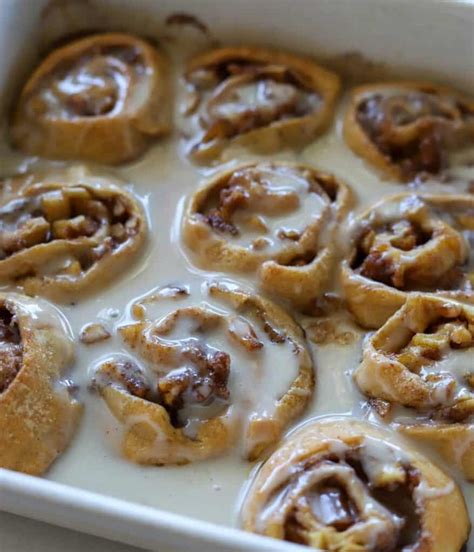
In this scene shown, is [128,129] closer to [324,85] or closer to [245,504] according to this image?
[324,85]

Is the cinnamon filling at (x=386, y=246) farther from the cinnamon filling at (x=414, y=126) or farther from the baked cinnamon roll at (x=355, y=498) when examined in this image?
the baked cinnamon roll at (x=355, y=498)

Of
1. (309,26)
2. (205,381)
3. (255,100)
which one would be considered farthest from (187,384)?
(309,26)

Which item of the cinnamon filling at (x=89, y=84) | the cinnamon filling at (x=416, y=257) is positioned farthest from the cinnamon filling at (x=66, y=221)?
the cinnamon filling at (x=416, y=257)

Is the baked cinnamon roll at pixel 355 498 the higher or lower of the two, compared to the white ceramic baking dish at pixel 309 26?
lower

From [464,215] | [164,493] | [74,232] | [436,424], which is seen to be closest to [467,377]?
[436,424]

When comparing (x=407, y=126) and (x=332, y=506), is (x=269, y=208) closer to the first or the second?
(x=407, y=126)

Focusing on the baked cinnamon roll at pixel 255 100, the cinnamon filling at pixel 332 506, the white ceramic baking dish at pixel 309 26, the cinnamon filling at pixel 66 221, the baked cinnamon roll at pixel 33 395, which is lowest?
the baked cinnamon roll at pixel 33 395

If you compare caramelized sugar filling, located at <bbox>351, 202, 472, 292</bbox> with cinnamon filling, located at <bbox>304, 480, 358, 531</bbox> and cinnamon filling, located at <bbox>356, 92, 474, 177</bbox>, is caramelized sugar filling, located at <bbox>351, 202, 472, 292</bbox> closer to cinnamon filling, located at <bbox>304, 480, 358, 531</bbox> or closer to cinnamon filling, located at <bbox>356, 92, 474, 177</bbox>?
cinnamon filling, located at <bbox>356, 92, 474, 177</bbox>

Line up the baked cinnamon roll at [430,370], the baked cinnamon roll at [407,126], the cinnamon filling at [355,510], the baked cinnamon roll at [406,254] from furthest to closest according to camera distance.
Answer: the baked cinnamon roll at [407,126] → the baked cinnamon roll at [406,254] → the baked cinnamon roll at [430,370] → the cinnamon filling at [355,510]
